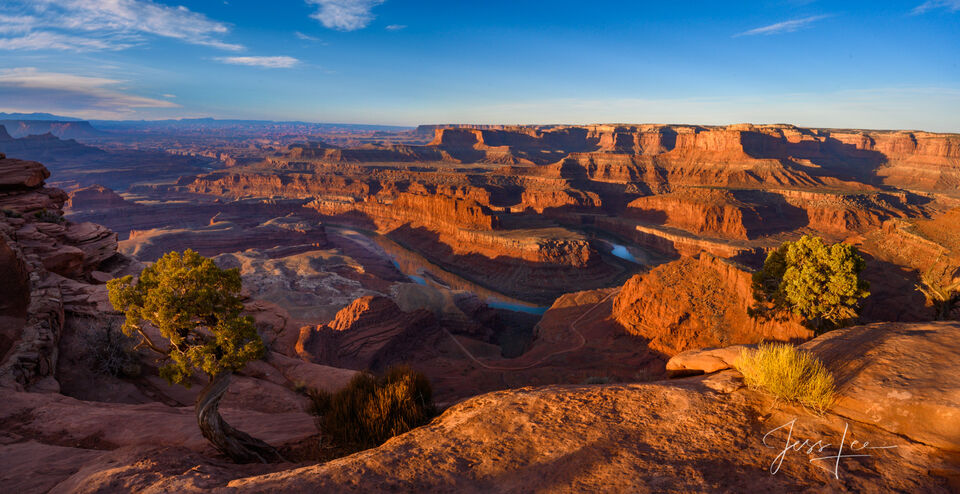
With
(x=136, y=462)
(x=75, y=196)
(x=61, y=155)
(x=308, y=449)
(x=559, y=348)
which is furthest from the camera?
(x=61, y=155)

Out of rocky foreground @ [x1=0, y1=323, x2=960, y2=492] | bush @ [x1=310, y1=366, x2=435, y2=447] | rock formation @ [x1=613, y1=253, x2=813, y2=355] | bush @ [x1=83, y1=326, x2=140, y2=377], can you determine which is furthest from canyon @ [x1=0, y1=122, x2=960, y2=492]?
bush @ [x1=310, y1=366, x2=435, y2=447]

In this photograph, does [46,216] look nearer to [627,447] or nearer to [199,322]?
[199,322]

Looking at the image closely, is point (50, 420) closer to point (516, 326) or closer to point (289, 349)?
point (289, 349)

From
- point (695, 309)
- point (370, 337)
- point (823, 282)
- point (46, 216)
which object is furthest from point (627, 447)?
point (46, 216)

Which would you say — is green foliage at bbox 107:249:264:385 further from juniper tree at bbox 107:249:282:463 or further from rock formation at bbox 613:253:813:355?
rock formation at bbox 613:253:813:355

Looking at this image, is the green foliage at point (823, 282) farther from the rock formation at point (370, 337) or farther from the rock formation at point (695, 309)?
the rock formation at point (370, 337)

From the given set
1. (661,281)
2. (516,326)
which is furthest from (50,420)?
(516,326)

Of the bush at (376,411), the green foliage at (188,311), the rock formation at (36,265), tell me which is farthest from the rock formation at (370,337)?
the green foliage at (188,311)
